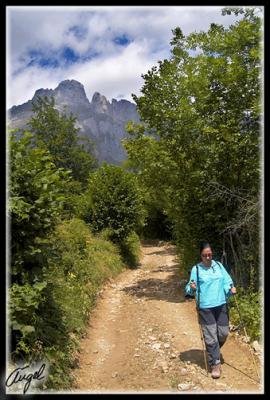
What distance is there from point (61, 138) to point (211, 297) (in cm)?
3471

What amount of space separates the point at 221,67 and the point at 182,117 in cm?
172

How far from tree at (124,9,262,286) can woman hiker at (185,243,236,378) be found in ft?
11.4

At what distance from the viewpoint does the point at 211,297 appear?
7.14 metres

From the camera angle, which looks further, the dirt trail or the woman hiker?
the woman hiker

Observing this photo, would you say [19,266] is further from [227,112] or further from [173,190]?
[173,190]

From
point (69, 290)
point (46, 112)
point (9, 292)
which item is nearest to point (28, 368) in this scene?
point (9, 292)

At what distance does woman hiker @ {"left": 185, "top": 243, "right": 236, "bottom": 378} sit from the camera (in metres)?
7.11

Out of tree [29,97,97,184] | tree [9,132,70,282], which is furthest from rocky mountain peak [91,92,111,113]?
tree [9,132,70,282]

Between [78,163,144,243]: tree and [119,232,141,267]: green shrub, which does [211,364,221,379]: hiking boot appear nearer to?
[78,163,144,243]: tree
